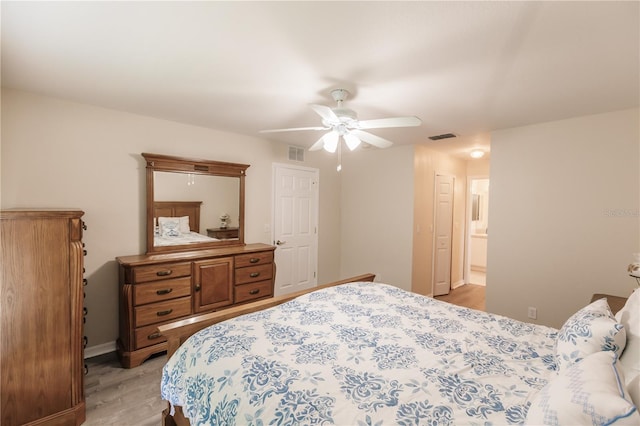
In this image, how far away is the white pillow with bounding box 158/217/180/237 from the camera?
322 centimetres

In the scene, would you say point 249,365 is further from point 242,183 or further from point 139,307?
point 242,183

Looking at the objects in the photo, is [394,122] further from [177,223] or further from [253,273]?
[177,223]

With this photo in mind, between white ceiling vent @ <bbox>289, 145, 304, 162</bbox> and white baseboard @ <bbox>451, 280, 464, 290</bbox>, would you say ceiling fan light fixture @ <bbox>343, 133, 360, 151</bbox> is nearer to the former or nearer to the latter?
white ceiling vent @ <bbox>289, 145, 304, 162</bbox>

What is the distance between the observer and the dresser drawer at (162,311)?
8.74ft

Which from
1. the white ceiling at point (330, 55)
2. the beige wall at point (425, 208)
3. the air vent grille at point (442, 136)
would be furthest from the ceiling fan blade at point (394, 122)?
the beige wall at point (425, 208)

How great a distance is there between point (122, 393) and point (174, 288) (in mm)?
898

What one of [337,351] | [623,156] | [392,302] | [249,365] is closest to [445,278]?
[623,156]

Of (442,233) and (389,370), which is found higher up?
(442,233)

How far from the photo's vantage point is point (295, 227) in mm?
4512

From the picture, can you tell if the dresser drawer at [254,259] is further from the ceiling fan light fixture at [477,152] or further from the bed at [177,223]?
the ceiling fan light fixture at [477,152]

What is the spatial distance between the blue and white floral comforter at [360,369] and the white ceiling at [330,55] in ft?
5.47

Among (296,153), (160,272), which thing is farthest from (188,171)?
(296,153)

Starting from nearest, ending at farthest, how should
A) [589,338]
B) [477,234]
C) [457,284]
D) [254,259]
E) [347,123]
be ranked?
[589,338] → [347,123] → [254,259] → [457,284] → [477,234]

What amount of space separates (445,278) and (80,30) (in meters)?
5.37
